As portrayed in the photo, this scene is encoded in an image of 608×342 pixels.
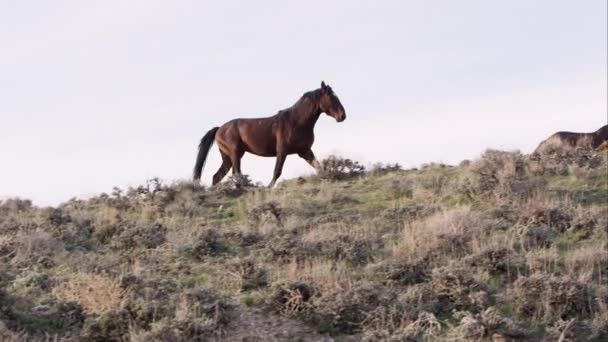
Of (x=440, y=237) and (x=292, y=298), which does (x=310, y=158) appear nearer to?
(x=440, y=237)

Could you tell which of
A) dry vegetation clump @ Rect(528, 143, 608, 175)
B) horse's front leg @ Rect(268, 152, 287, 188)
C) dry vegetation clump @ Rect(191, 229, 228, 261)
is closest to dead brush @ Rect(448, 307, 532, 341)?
dry vegetation clump @ Rect(191, 229, 228, 261)

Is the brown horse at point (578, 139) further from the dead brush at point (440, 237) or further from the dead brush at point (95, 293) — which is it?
the dead brush at point (95, 293)

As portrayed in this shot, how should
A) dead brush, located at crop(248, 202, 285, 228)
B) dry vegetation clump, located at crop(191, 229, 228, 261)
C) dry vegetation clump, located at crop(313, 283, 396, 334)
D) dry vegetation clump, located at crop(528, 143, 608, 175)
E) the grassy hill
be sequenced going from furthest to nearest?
dry vegetation clump, located at crop(528, 143, 608, 175), dead brush, located at crop(248, 202, 285, 228), dry vegetation clump, located at crop(191, 229, 228, 261), dry vegetation clump, located at crop(313, 283, 396, 334), the grassy hill

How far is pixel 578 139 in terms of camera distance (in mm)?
21188

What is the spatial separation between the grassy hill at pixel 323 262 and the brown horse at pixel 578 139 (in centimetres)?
283

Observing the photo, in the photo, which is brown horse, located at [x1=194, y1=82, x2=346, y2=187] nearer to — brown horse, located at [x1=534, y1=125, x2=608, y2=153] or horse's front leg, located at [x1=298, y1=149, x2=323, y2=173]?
horse's front leg, located at [x1=298, y1=149, x2=323, y2=173]

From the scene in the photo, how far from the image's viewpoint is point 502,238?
1250 centimetres

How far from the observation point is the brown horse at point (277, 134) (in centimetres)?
1952

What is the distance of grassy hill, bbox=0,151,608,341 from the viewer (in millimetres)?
9461

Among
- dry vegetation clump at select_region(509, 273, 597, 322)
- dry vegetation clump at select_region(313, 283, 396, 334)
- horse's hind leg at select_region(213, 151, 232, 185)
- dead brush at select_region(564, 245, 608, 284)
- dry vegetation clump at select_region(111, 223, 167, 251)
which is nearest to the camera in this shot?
dry vegetation clump at select_region(313, 283, 396, 334)

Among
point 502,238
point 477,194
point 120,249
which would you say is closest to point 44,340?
point 120,249

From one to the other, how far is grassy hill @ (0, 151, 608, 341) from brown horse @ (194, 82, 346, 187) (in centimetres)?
257

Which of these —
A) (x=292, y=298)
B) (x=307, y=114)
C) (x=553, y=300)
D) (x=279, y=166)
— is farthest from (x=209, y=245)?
(x=307, y=114)

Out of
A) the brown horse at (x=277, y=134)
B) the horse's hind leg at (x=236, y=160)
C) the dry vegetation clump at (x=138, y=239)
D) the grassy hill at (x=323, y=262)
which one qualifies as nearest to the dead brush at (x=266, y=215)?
the grassy hill at (x=323, y=262)
